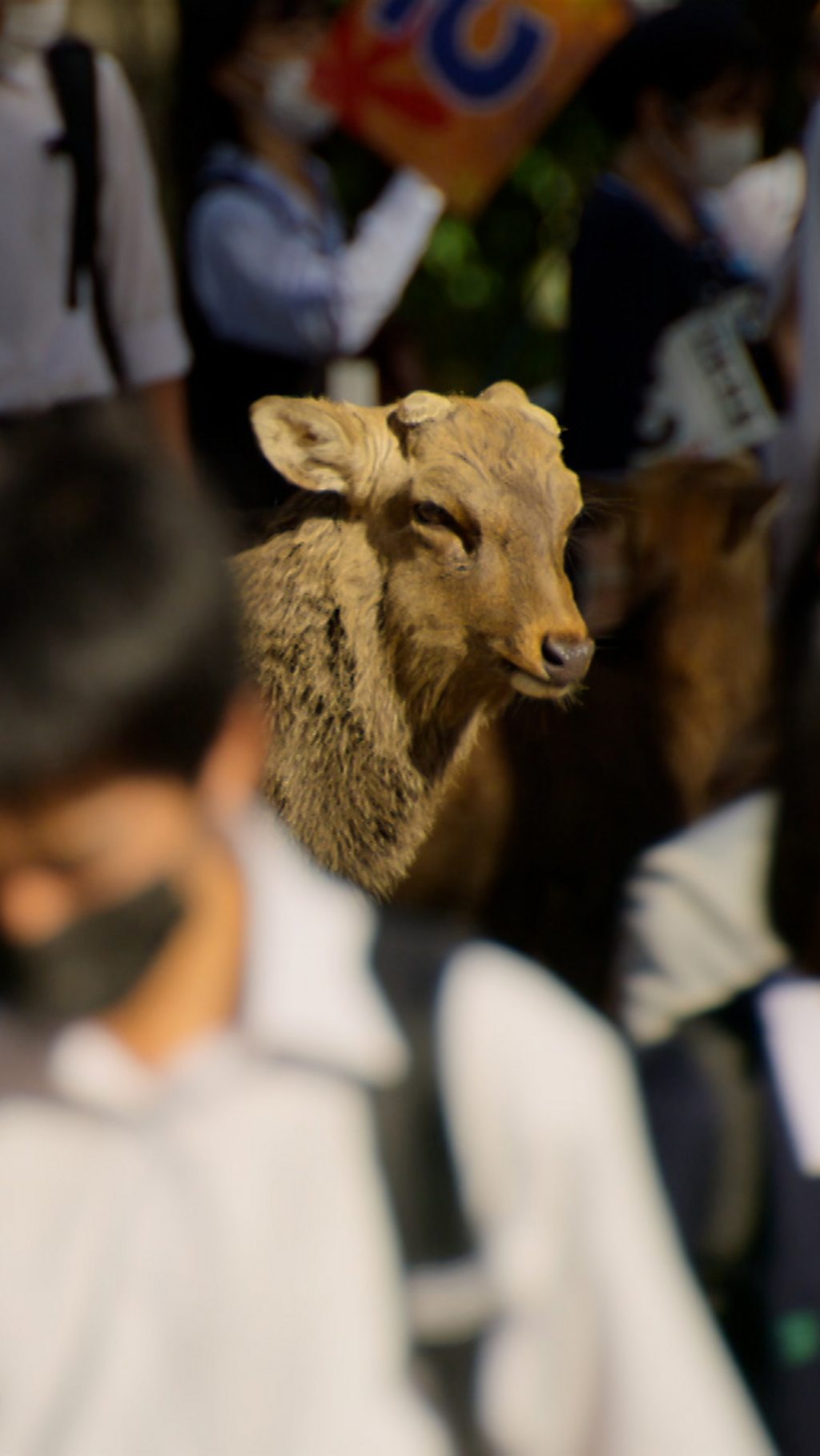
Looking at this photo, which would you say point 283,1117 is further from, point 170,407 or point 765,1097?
point 170,407

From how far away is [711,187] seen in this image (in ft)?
11.1

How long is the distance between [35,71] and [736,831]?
1.83m

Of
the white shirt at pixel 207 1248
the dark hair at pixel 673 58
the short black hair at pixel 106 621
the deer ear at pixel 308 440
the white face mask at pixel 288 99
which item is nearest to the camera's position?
the short black hair at pixel 106 621

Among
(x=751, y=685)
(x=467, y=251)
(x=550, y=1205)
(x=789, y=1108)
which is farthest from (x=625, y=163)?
(x=467, y=251)

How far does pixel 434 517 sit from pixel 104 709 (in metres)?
0.87

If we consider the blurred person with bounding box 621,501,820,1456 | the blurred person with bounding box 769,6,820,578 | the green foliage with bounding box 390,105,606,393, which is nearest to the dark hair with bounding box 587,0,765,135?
the blurred person with bounding box 769,6,820,578

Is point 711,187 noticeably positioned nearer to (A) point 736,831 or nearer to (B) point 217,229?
(B) point 217,229

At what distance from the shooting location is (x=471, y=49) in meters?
1.86

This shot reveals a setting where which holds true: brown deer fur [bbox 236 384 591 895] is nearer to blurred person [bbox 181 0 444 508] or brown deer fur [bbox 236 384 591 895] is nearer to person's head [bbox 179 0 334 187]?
blurred person [bbox 181 0 444 508]

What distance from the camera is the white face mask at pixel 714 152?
3240 mm

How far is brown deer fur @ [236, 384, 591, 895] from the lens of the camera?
180 cm

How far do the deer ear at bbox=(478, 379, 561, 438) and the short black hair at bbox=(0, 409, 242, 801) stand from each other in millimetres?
708

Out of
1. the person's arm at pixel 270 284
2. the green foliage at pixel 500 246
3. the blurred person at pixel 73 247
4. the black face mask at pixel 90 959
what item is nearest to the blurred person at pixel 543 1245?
the black face mask at pixel 90 959

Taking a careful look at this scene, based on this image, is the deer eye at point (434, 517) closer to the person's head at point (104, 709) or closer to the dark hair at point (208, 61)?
the person's head at point (104, 709)
